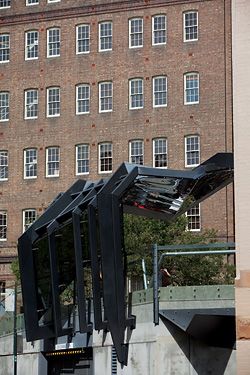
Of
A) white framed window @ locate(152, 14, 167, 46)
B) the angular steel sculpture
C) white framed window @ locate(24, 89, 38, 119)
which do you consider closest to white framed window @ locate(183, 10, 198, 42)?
white framed window @ locate(152, 14, 167, 46)

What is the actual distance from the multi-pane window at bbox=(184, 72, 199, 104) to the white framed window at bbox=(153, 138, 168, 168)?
10.1 ft

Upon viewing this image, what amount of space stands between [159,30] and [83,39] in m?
5.57

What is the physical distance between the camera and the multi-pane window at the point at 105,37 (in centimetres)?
7338

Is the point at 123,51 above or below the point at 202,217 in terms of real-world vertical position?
above

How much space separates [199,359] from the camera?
62.0 feet

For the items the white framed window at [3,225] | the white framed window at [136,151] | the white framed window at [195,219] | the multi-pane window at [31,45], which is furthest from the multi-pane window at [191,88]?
the white framed window at [3,225]

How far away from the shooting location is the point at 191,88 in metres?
70.4

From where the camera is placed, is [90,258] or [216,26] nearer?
[90,258]

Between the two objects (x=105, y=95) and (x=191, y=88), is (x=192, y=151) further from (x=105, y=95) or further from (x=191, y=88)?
(x=105, y=95)

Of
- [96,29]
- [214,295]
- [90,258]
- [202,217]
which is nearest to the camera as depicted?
[214,295]

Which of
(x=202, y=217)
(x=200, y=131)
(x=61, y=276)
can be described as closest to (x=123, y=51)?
(x=200, y=131)

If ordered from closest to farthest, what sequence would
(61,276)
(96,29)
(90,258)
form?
1. (90,258)
2. (61,276)
3. (96,29)

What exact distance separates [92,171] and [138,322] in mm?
52142

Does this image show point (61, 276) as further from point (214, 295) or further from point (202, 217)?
point (202, 217)
